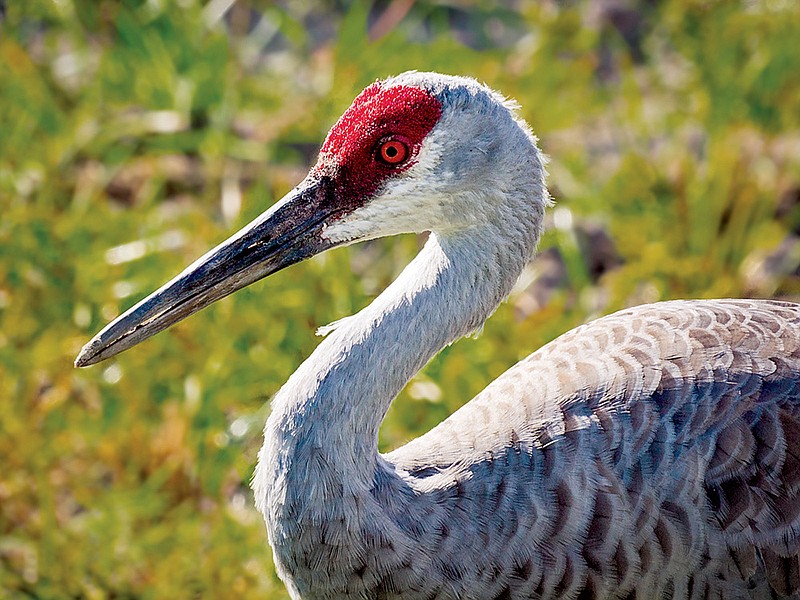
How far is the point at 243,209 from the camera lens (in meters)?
3.88

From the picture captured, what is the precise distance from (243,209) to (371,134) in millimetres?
1676

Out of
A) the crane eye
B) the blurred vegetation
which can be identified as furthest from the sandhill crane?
the blurred vegetation

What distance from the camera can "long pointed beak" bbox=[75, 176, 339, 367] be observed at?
234 cm

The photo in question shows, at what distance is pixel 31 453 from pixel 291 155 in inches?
71.5

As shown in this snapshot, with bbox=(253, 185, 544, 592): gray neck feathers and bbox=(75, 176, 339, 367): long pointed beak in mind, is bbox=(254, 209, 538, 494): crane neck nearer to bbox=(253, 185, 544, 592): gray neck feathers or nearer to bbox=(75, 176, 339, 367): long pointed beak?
bbox=(253, 185, 544, 592): gray neck feathers

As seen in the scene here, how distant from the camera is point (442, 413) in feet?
11.5

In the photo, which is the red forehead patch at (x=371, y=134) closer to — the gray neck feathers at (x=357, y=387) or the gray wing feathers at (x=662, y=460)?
the gray neck feathers at (x=357, y=387)

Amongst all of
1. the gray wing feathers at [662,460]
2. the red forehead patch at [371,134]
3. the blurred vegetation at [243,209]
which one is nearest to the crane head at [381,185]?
the red forehead patch at [371,134]

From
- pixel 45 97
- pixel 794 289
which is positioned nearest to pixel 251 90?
pixel 45 97

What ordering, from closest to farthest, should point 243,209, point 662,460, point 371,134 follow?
1. point 371,134
2. point 662,460
3. point 243,209

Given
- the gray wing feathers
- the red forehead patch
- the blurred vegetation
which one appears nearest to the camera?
the red forehead patch

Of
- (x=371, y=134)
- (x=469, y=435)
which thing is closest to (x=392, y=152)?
(x=371, y=134)

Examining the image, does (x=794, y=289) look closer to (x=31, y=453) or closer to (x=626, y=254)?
(x=626, y=254)

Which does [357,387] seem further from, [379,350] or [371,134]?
[371,134]
